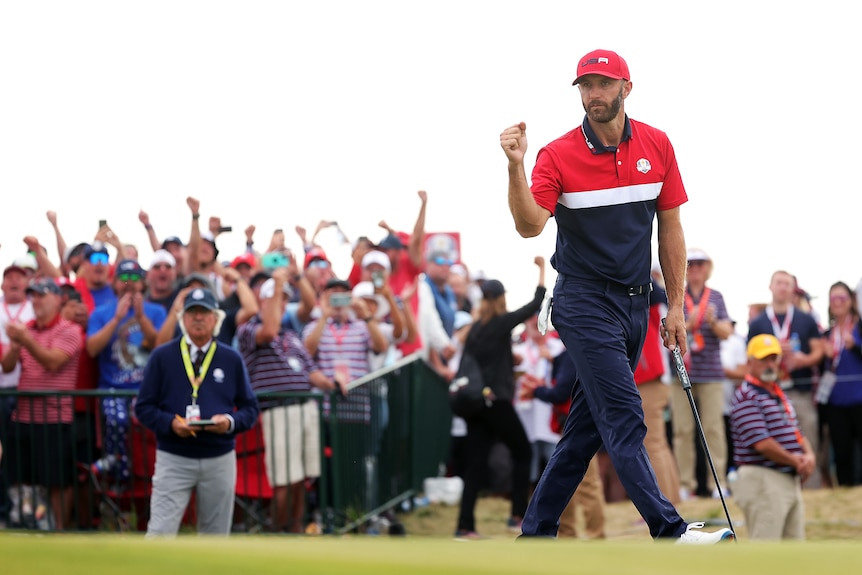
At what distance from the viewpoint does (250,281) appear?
12.6 metres

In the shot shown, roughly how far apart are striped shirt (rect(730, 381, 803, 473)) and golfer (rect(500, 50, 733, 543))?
3.29 metres

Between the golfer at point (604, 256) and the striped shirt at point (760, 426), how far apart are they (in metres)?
3.29

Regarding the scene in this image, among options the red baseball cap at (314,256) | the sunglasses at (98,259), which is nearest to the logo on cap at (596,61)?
the sunglasses at (98,259)

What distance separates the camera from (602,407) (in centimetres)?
639

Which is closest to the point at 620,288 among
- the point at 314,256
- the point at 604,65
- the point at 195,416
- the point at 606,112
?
the point at 606,112

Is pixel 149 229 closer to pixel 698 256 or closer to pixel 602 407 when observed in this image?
pixel 698 256

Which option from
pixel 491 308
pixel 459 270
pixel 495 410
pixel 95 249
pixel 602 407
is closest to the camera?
pixel 602 407

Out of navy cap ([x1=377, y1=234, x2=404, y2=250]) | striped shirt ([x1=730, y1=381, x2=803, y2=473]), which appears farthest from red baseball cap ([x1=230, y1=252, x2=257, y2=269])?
striped shirt ([x1=730, y1=381, x2=803, y2=473])

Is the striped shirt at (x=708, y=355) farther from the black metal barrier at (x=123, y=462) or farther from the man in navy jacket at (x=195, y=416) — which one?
the man in navy jacket at (x=195, y=416)

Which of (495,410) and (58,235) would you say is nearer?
(495,410)

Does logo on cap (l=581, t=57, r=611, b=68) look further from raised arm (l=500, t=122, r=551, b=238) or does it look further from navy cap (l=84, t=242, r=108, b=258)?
navy cap (l=84, t=242, r=108, b=258)

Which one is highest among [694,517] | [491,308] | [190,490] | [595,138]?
[595,138]

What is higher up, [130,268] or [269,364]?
[130,268]

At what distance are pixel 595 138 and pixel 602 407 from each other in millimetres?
1317
